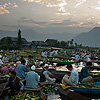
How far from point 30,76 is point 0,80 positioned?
8.13ft

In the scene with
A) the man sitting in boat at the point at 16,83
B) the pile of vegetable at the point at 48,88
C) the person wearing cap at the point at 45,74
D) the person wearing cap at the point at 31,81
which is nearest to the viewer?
the man sitting in boat at the point at 16,83

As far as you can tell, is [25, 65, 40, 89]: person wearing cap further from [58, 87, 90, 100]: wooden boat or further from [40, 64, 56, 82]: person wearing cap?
[40, 64, 56, 82]: person wearing cap

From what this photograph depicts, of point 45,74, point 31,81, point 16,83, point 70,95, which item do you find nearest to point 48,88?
point 45,74

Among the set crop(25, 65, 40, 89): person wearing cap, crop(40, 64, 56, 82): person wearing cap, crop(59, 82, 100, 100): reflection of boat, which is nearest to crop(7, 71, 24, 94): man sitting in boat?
crop(25, 65, 40, 89): person wearing cap

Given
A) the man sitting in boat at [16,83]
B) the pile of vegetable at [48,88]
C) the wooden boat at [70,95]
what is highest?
the man sitting in boat at [16,83]

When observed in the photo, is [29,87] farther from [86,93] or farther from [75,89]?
[86,93]

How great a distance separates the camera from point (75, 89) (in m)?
5.75

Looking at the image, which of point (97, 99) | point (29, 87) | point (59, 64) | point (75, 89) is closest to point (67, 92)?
point (75, 89)

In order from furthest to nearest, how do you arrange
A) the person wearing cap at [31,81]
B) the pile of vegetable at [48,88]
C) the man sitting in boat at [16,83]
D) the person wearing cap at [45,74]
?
the person wearing cap at [45,74]
the pile of vegetable at [48,88]
the person wearing cap at [31,81]
the man sitting in boat at [16,83]

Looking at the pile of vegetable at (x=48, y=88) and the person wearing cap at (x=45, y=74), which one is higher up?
the person wearing cap at (x=45, y=74)

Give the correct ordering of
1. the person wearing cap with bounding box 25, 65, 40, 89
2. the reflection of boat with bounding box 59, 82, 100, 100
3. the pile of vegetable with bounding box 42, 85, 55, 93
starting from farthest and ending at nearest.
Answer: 1. the pile of vegetable with bounding box 42, 85, 55, 93
2. the person wearing cap with bounding box 25, 65, 40, 89
3. the reflection of boat with bounding box 59, 82, 100, 100

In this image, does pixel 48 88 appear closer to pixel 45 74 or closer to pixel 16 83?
pixel 45 74

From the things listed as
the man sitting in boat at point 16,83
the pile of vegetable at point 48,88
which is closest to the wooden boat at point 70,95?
the pile of vegetable at point 48,88

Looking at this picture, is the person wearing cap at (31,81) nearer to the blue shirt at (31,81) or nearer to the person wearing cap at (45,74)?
the blue shirt at (31,81)
